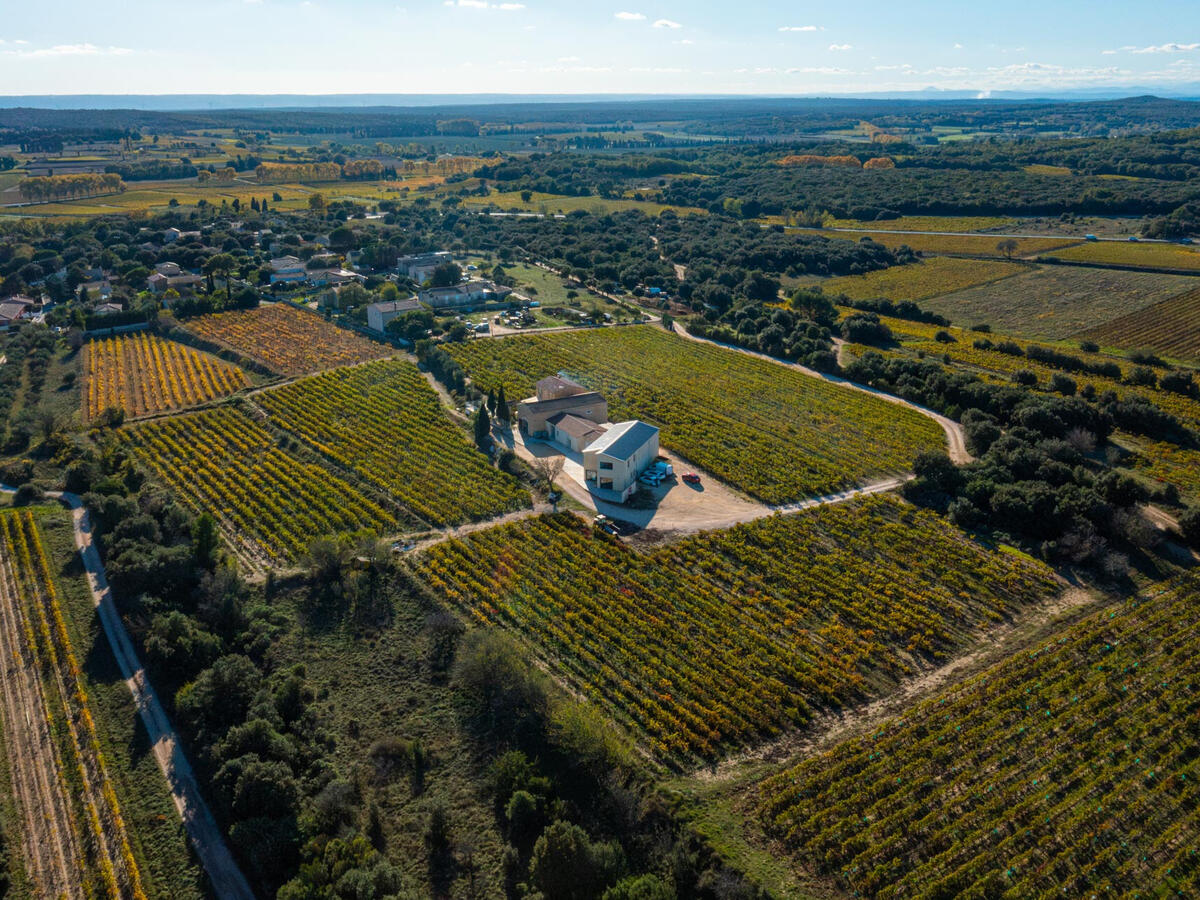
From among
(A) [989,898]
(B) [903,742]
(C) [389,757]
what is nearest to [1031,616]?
Answer: (B) [903,742]

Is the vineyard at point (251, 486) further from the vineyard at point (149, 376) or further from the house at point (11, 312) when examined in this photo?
the house at point (11, 312)

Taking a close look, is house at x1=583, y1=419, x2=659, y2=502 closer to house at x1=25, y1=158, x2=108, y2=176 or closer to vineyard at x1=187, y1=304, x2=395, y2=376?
vineyard at x1=187, y1=304, x2=395, y2=376

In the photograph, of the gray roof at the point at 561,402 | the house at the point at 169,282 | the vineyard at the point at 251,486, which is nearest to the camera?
the vineyard at the point at 251,486

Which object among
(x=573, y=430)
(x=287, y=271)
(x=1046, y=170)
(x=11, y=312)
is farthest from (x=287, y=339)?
(x=1046, y=170)

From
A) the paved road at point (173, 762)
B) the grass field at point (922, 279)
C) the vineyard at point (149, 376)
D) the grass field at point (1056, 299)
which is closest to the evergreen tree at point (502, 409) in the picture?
the vineyard at point (149, 376)

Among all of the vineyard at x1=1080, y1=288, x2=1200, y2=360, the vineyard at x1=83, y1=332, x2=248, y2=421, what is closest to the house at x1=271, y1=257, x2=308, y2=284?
the vineyard at x1=83, y1=332, x2=248, y2=421

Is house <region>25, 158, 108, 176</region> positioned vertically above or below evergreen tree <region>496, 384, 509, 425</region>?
above
